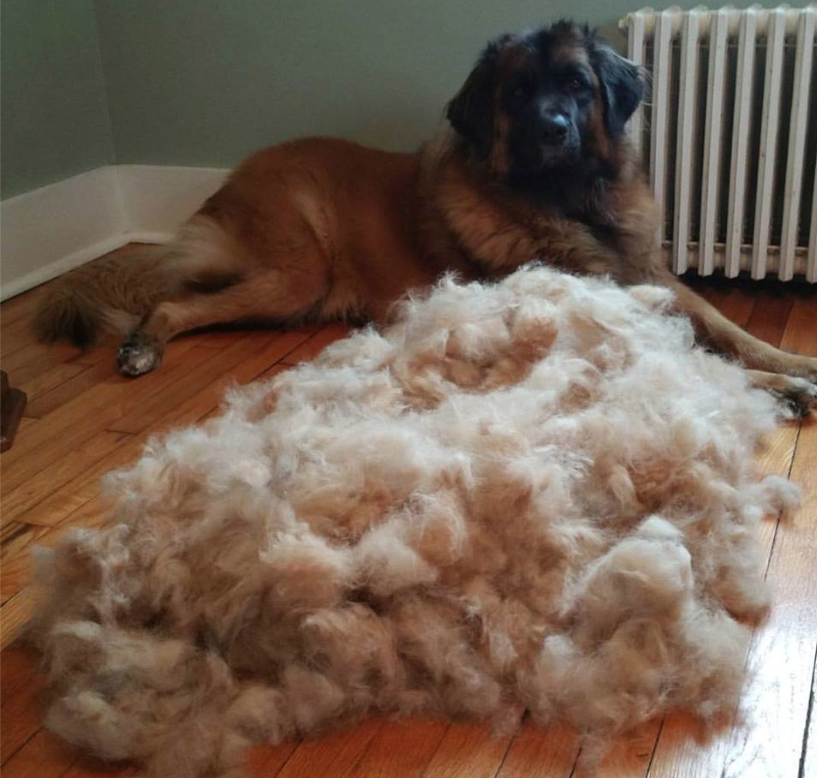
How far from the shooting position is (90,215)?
3.06m

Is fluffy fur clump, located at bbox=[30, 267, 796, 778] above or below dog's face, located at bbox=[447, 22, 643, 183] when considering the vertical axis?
below

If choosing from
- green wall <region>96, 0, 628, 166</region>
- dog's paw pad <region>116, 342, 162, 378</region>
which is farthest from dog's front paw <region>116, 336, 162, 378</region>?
green wall <region>96, 0, 628, 166</region>

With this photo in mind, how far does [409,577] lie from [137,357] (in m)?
1.30

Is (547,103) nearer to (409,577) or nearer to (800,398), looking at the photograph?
(800,398)

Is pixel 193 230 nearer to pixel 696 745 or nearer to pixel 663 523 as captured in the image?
pixel 663 523

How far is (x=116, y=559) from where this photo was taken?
1209 mm

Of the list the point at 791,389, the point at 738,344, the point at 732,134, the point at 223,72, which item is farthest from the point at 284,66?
the point at 791,389

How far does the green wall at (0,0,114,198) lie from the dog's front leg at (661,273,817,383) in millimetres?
1868

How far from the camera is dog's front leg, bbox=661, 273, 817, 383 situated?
78.8 inches

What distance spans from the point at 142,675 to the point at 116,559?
168 millimetres

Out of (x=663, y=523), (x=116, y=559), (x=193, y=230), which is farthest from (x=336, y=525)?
(x=193, y=230)

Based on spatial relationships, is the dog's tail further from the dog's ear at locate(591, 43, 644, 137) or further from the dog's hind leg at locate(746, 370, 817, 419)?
the dog's hind leg at locate(746, 370, 817, 419)

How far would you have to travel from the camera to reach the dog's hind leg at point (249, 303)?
94.3 inches

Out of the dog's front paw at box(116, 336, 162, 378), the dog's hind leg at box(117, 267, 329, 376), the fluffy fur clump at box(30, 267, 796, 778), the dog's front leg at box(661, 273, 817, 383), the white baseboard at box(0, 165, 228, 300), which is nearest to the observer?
the fluffy fur clump at box(30, 267, 796, 778)
